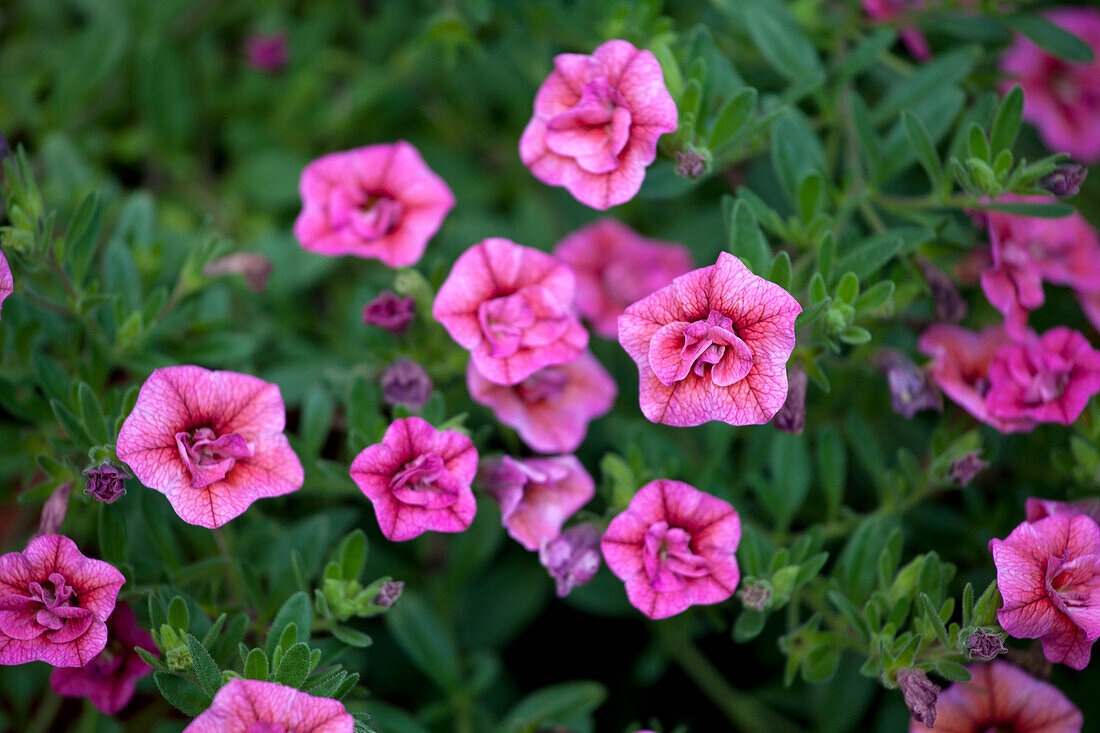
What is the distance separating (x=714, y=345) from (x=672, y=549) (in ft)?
1.17

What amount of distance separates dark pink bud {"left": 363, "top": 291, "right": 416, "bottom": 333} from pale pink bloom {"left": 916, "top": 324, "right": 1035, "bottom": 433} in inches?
39.9

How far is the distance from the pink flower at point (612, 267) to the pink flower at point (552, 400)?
0.21 meters

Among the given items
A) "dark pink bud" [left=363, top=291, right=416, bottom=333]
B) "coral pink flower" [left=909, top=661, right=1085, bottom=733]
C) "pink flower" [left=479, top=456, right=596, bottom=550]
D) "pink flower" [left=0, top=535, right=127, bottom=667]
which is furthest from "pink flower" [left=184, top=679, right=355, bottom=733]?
"coral pink flower" [left=909, top=661, right=1085, bottom=733]

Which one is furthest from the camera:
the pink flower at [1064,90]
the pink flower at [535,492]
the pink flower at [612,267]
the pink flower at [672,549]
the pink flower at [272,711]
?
the pink flower at [1064,90]

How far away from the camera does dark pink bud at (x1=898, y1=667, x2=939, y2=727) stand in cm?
135

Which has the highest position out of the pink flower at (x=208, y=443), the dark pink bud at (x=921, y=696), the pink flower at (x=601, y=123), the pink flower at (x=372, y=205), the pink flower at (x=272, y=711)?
the pink flower at (x=601, y=123)

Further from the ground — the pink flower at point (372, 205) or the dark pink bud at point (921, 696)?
the pink flower at point (372, 205)

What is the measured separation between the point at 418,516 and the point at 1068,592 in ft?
3.41

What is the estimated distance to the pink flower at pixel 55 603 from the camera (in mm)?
1320

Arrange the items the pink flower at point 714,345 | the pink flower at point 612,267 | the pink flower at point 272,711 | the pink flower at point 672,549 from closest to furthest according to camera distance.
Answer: the pink flower at point 272,711 → the pink flower at point 714,345 → the pink flower at point 672,549 → the pink flower at point 612,267

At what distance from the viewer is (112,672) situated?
4.96 ft

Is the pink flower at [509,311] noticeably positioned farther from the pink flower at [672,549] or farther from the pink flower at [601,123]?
the pink flower at [672,549]

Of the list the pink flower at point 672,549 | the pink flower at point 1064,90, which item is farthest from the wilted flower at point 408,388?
the pink flower at point 1064,90

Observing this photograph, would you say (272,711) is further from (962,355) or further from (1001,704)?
(962,355)
